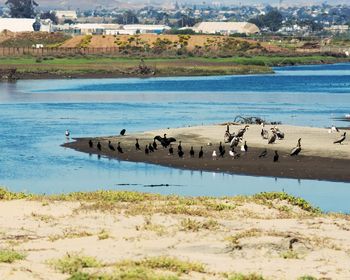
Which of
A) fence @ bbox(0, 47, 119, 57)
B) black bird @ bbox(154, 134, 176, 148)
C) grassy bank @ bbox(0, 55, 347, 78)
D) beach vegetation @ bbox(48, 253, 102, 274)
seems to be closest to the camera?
beach vegetation @ bbox(48, 253, 102, 274)

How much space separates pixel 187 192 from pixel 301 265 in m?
17.5

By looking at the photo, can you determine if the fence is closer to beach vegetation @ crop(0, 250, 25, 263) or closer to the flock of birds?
the flock of birds

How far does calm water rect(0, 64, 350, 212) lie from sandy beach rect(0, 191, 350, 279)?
803 centimetres

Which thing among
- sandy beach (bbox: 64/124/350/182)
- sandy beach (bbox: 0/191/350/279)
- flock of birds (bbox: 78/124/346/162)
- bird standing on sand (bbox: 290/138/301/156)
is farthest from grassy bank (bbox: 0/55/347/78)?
sandy beach (bbox: 0/191/350/279)

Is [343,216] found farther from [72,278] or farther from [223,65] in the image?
[223,65]

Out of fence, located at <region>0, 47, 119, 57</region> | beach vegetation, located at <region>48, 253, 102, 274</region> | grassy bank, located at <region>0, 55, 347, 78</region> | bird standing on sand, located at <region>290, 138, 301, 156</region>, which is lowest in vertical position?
fence, located at <region>0, 47, 119, 57</region>

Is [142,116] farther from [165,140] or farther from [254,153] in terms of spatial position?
[254,153]

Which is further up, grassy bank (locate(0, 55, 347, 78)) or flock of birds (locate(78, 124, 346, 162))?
flock of birds (locate(78, 124, 346, 162))

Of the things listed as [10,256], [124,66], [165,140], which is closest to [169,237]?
[10,256]

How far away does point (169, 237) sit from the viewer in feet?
72.9

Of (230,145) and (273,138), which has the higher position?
(273,138)

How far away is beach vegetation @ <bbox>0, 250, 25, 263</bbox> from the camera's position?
1961cm

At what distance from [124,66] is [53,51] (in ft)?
124

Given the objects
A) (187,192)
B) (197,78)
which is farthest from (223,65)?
(187,192)
